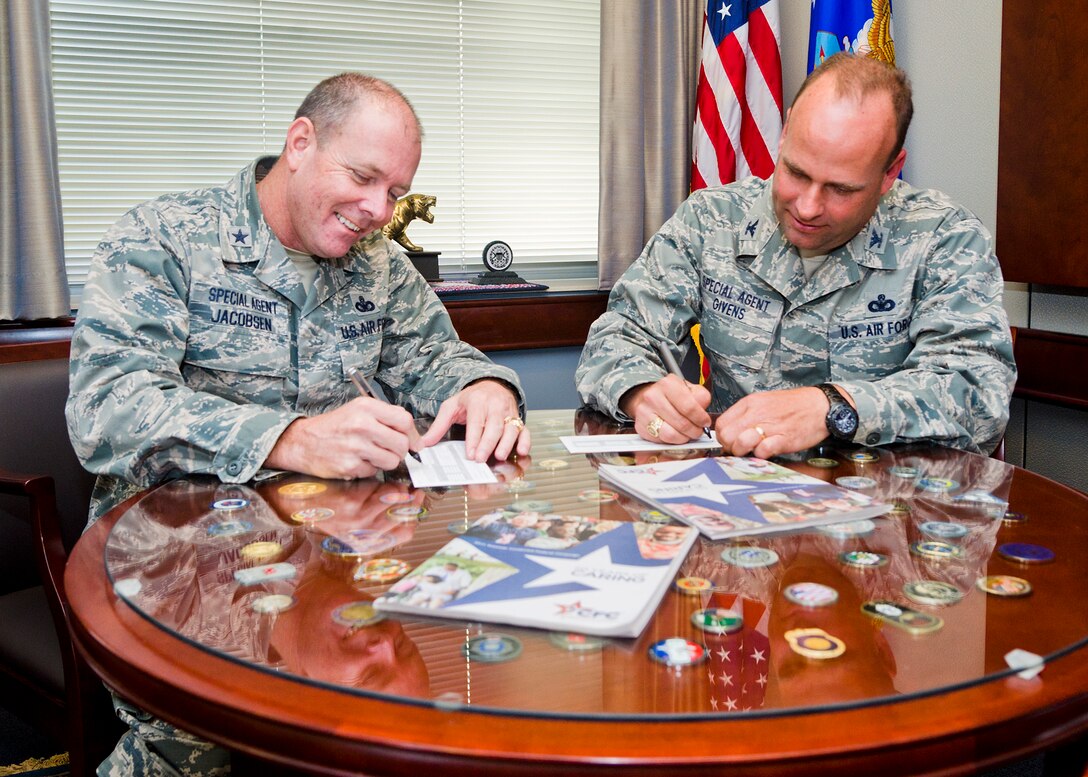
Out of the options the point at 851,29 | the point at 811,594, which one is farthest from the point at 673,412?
the point at 851,29

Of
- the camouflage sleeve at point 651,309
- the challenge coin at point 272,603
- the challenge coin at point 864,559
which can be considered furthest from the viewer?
the camouflage sleeve at point 651,309

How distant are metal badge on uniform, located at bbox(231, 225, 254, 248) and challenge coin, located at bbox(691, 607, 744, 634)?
1224 mm

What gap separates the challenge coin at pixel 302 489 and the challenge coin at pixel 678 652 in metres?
0.69

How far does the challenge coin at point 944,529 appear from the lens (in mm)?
1125

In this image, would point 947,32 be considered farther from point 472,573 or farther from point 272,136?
point 472,573

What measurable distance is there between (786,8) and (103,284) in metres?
3.11

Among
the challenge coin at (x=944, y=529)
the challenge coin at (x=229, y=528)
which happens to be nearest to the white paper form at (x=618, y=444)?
the challenge coin at (x=944, y=529)

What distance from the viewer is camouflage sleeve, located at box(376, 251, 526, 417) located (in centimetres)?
202

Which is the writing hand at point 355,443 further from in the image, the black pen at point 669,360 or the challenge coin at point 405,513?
the black pen at point 669,360

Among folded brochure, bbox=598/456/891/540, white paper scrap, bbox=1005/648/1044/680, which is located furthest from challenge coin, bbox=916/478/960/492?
white paper scrap, bbox=1005/648/1044/680

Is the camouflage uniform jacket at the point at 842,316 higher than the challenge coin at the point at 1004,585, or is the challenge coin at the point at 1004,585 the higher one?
the camouflage uniform jacket at the point at 842,316

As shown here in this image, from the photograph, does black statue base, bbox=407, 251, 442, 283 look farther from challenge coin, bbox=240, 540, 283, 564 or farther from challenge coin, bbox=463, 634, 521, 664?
challenge coin, bbox=463, 634, 521, 664

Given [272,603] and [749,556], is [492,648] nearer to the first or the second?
[272,603]

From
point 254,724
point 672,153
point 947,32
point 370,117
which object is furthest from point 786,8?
point 254,724
